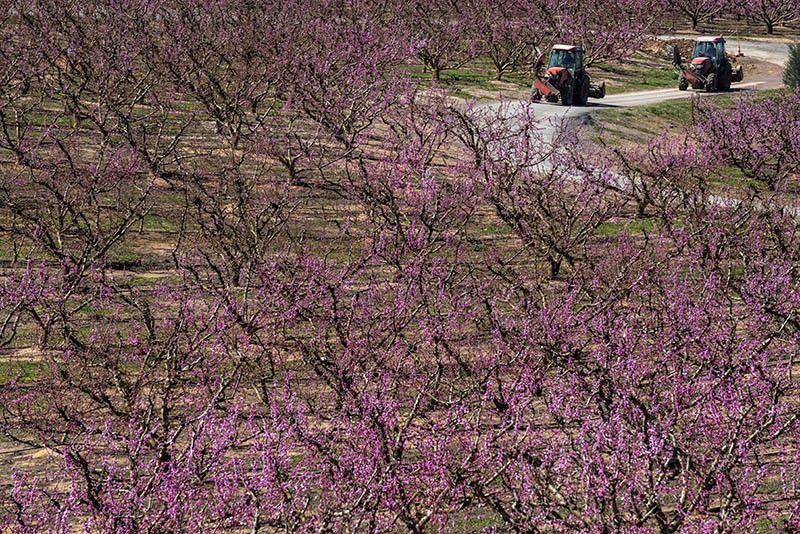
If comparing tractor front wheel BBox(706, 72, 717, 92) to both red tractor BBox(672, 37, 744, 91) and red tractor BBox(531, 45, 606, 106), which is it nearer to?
red tractor BBox(672, 37, 744, 91)

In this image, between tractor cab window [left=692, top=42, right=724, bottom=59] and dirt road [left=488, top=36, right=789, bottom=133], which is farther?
tractor cab window [left=692, top=42, right=724, bottom=59]

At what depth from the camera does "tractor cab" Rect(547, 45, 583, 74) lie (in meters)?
32.1

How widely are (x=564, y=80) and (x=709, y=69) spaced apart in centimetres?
776

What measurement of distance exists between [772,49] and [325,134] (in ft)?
110

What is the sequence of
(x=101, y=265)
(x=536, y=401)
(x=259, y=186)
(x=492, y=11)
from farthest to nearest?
(x=492, y=11), (x=259, y=186), (x=101, y=265), (x=536, y=401)

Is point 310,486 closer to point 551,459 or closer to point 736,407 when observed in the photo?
point 551,459

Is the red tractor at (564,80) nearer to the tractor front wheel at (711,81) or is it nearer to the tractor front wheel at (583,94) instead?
the tractor front wheel at (583,94)

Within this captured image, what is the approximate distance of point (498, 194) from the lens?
61.0 ft

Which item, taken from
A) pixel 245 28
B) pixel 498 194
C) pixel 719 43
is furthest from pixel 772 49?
→ pixel 498 194

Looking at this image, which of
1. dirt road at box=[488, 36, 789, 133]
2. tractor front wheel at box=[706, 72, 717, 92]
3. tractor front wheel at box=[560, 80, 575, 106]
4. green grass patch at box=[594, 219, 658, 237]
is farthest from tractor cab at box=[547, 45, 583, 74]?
green grass patch at box=[594, 219, 658, 237]

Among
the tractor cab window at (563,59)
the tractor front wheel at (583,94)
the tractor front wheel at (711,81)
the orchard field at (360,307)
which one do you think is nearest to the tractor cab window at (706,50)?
the tractor front wheel at (711,81)

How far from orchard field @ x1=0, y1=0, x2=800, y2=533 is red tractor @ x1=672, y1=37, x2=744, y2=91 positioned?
2.14 meters

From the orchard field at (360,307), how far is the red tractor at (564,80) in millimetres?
1048

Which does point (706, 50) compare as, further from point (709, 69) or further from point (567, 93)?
Answer: point (567, 93)
